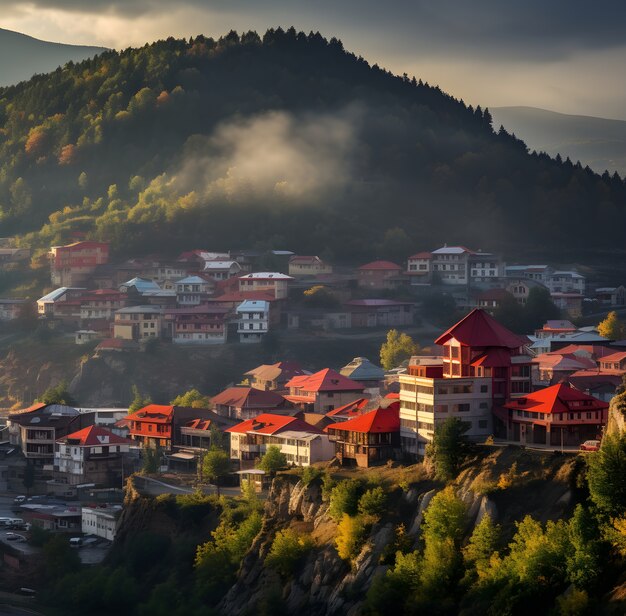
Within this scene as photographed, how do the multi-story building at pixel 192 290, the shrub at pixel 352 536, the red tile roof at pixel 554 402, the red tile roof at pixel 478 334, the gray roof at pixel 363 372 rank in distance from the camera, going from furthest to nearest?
the multi-story building at pixel 192 290
the gray roof at pixel 363 372
the red tile roof at pixel 478 334
the red tile roof at pixel 554 402
the shrub at pixel 352 536

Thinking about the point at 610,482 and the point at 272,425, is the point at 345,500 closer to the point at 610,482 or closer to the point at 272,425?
the point at 610,482

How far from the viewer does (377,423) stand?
80562 millimetres

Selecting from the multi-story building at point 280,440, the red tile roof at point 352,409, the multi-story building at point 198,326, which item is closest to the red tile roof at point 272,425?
the multi-story building at point 280,440

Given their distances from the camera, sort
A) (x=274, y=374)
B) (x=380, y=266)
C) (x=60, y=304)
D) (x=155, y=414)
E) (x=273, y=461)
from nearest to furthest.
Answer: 1. (x=273, y=461)
2. (x=155, y=414)
3. (x=274, y=374)
4. (x=60, y=304)
5. (x=380, y=266)

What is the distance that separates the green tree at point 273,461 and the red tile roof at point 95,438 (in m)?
16.1

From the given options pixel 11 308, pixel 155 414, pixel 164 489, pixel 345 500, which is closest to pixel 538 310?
pixel 11 308

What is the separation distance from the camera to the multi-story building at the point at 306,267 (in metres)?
160

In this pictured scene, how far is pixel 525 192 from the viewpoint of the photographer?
650 ft

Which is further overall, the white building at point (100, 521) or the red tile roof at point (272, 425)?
the red tile roof at point (272, 425)

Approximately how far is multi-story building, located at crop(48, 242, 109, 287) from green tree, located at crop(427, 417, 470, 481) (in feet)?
297

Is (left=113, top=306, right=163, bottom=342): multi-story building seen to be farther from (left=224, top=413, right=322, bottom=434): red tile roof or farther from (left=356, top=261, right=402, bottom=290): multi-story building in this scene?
(left=224, top=413, right=322, bottom=434): red tile roof

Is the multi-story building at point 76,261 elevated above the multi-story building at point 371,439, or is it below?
above

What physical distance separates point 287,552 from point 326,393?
35.6m

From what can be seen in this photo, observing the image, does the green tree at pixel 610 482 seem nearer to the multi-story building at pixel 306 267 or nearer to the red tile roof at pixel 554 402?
the red tile roof at pixel 554 402
